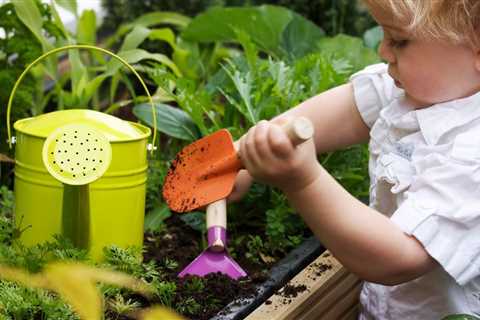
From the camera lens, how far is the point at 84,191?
5.49ft

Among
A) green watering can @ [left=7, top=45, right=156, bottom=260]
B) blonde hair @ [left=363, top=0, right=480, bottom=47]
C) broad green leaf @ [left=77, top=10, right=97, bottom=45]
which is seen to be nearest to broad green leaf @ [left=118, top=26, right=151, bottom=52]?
broad green leaf @ [left=77, top=10, right=97, bottom=45]

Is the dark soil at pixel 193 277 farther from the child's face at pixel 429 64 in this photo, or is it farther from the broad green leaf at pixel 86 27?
the broad green leaf at pixel 86 27

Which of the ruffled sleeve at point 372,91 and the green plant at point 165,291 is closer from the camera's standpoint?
the green plant at point 165,291

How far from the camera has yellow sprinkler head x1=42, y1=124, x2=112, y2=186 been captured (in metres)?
1.60

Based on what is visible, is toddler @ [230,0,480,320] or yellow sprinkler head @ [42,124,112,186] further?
yellow sprinkler head @ [42,124,112,186]

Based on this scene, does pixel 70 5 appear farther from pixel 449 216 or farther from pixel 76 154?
pixel 449 216

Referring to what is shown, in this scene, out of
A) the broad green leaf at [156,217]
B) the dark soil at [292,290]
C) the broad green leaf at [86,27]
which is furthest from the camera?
the broad green leaf at [86,27]

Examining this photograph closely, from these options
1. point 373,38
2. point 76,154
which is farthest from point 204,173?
point 373,38

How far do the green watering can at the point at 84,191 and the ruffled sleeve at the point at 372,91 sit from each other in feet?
1.52

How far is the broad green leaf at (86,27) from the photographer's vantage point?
2.92m

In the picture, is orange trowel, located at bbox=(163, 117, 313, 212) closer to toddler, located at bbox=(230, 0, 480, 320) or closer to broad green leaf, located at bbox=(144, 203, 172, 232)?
toddler, located at bbox=(230, 0, 480, 320)

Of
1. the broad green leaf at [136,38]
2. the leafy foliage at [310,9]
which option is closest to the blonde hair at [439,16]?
the broad green leaf at [136,38]

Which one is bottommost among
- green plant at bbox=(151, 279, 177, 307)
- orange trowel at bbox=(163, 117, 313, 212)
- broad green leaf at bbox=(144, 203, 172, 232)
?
broad green leaf at bbox=(144, 203, 172, 232)

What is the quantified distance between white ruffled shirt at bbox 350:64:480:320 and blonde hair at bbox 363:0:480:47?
13 centimetres
